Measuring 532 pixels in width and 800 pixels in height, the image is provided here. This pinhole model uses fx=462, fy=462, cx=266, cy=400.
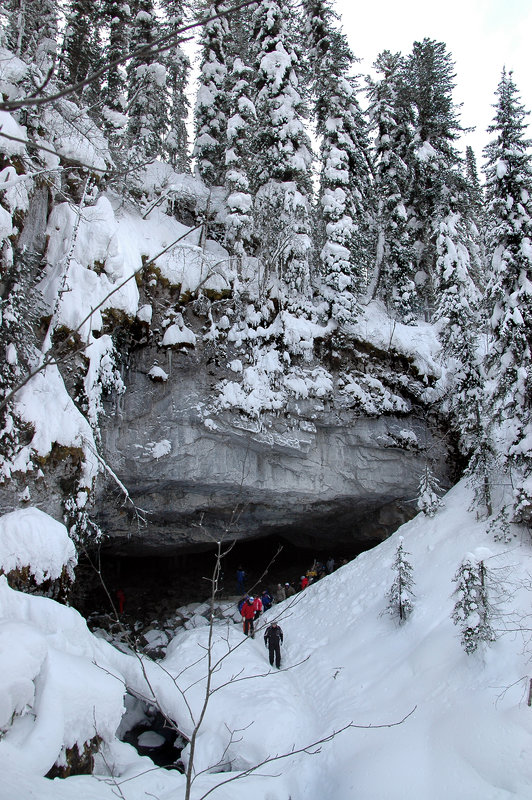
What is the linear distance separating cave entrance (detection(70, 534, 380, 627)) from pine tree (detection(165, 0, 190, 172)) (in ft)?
59.8

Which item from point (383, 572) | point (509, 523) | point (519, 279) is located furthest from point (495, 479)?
point (519, 279)

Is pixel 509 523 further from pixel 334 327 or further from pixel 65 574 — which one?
pixel 65 574

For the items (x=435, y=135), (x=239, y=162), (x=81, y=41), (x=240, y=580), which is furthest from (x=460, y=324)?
(x=81, y=41)

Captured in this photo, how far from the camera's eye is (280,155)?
57.9ft

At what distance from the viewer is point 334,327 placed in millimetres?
17422

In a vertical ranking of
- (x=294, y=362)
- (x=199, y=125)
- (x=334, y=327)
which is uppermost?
(x=199, y=125)

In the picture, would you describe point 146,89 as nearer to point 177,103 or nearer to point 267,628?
point 177,103

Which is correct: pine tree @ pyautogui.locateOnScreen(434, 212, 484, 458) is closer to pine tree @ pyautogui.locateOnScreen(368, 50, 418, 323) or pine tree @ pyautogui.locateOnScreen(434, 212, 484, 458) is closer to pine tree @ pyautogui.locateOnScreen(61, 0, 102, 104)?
pine tree @ pyautogui.locateOnScreen(368, 50, 418, 323)

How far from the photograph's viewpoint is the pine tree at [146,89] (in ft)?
62.2

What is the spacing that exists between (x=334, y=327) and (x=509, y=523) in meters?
8.87

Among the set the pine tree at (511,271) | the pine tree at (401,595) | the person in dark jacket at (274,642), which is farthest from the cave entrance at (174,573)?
the pine tree at (511,271)

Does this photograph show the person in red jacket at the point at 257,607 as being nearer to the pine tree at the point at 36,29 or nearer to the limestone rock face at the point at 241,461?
the limestone rock face at the point at 241,461

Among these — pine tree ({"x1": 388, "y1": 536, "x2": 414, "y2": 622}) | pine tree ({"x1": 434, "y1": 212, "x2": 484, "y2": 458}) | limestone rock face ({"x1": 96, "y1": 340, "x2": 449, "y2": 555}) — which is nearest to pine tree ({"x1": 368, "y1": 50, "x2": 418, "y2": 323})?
pine tree ({"x1": 434, "y1": 212, "x2": 484, "y2": 458})

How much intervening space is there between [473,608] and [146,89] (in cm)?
2244
